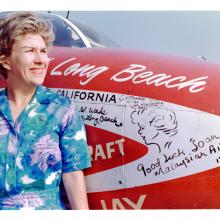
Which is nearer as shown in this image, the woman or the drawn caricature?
the drawn caricature

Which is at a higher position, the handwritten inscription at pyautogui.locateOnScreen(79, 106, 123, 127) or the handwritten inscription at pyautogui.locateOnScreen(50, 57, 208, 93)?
the handwritten inscription at pyautogui.locateOnScreen(50, 57, 208, 93)

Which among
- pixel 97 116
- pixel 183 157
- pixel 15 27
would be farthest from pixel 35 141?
pixel 183 157

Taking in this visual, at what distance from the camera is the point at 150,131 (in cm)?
267

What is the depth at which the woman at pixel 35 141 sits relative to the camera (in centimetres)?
276

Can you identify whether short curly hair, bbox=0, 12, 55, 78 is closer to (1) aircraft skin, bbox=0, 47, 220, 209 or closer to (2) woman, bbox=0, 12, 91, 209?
(2) woman, bbox=0, 12, 91, 209

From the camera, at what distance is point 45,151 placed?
277cm

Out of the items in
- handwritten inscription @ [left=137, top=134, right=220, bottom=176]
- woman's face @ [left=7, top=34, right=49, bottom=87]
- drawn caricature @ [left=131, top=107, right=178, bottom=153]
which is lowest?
handwritten inscription @ [left=137, top=134, right=220, bottom=176]

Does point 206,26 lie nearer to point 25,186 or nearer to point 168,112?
point 168,112

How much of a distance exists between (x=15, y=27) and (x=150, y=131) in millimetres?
920

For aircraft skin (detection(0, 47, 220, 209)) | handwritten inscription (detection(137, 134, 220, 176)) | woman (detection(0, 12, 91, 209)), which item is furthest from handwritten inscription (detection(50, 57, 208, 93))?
handwritten inscription (detection(137, 134, 220, 176))

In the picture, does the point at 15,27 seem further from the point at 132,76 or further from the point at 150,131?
the point at 150,131

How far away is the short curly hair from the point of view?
278 centimetres

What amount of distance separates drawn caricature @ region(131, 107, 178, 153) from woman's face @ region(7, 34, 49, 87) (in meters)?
0.61
